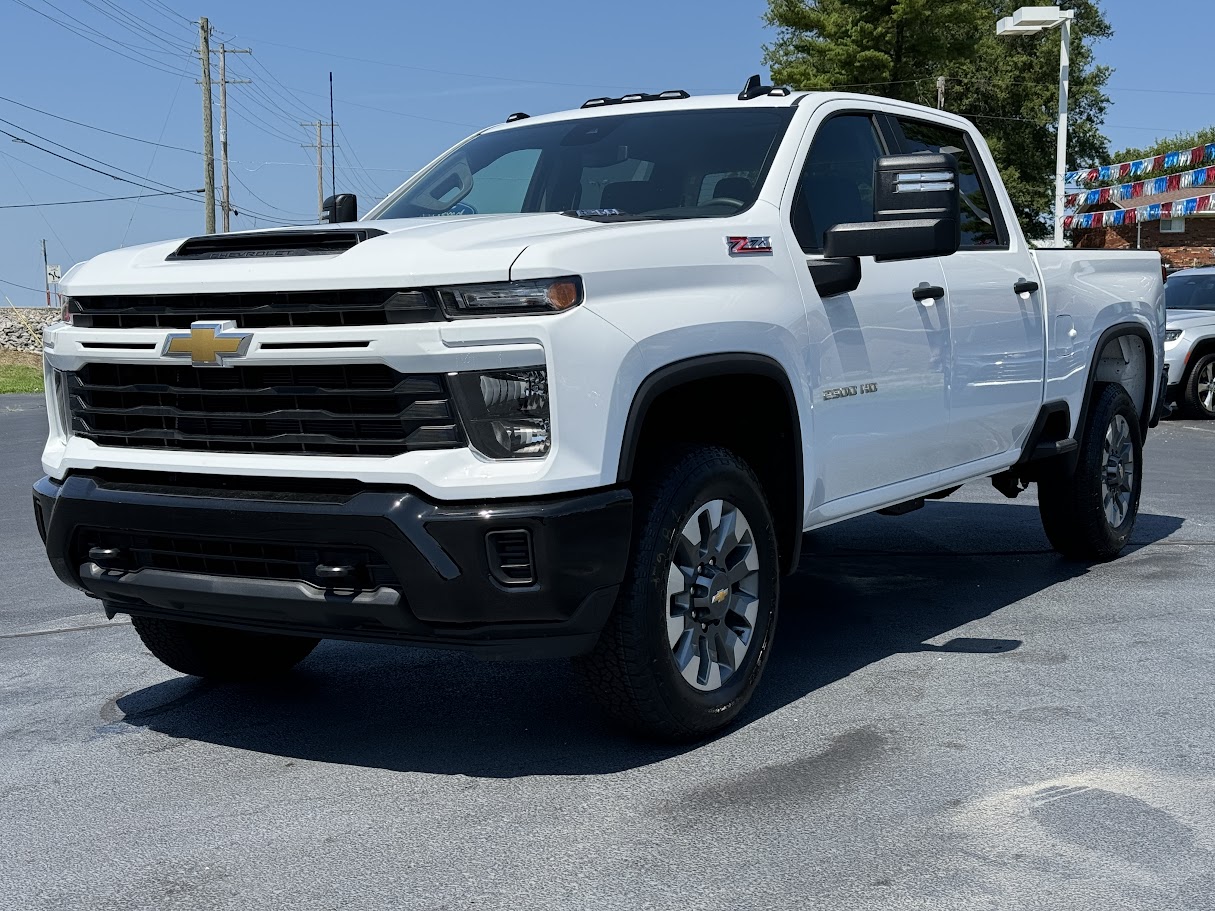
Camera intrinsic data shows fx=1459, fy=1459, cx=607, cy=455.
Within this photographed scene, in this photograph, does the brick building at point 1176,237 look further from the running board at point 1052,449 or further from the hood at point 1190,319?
the running board at point 1052,449

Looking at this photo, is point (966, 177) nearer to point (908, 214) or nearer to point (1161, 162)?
point (908, 214)

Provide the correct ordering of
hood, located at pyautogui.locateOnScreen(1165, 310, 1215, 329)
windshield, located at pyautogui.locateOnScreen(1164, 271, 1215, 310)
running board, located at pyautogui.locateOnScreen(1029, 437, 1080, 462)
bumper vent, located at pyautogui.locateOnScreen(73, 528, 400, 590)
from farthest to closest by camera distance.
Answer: windshield, located at pyautogui.locateOnScreen(1164, 271, 1215, 310) → hood, located at pyautogui.locateOnScreen(1165, 310, 1215, 329) → running board, located at pyautogui.locateOnScreen(1029, 437, 1080, 462) → bumper vent, located at pyautogui.locateOnScreen(73, 528, 400, 590)

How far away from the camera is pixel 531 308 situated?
379 cm

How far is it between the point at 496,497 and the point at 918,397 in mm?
2246

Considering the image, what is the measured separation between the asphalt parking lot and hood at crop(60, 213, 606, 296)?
4.61ft

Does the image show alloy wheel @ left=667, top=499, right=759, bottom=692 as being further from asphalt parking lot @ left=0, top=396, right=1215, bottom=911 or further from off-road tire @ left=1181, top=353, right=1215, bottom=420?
off-road tire @ left=1181, top=353, right=1215, bottom=420

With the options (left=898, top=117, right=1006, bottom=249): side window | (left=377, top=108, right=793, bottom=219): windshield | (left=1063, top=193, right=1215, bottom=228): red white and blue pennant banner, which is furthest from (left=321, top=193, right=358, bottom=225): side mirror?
(left=1063, top=193, right=1215, bottom=228): red white and blue pennant banner

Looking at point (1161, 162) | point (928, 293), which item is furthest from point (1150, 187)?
point (928, 293)

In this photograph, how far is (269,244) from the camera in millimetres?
4164

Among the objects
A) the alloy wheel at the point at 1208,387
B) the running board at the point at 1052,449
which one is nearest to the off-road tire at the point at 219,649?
the running board at the point at 1052,449

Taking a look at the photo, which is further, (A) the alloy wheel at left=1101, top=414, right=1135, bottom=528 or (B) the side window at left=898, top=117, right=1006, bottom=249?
(A) the alloy wheel at left=1101, top=414, right=1135, bottom=528

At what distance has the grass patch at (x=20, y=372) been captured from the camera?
28.3m

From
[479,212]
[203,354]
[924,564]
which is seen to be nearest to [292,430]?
[203,354]

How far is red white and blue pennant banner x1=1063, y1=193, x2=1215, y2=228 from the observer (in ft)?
116
